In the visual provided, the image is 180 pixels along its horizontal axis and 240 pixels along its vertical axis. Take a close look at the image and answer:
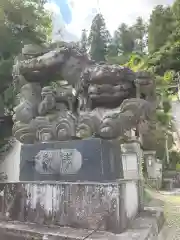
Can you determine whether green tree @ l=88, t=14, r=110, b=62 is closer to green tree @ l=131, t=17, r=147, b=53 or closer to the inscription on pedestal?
green tree @ l=131, t=17, r=147, b=53

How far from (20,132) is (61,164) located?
2.50 ft

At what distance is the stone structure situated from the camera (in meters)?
2.97

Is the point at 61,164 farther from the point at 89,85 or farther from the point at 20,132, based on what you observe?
the point at 89,85

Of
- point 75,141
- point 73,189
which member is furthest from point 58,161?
point 73,189

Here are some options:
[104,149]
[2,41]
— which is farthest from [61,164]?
[2,41]

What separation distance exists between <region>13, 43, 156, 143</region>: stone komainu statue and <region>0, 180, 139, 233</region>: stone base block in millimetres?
640

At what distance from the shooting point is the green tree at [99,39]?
126 ft

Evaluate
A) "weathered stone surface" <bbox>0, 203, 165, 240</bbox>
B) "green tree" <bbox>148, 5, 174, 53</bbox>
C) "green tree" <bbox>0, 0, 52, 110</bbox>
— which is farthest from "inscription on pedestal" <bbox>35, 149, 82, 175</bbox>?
"green tree" <bbox>148, 5, 174, 53</bbox>

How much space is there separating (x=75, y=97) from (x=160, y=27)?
3258 centimetres

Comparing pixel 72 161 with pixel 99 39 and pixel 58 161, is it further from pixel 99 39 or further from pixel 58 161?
pixel 99 39

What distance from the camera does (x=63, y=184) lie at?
312 cm

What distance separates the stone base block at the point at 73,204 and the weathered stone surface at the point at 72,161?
0.18 meters

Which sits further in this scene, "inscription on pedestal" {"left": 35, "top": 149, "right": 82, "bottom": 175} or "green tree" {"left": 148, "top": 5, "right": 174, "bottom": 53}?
"green tree" {"left": 148, "top": 5, "right": 174, "bottom": 53}

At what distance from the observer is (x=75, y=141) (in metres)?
3.34
